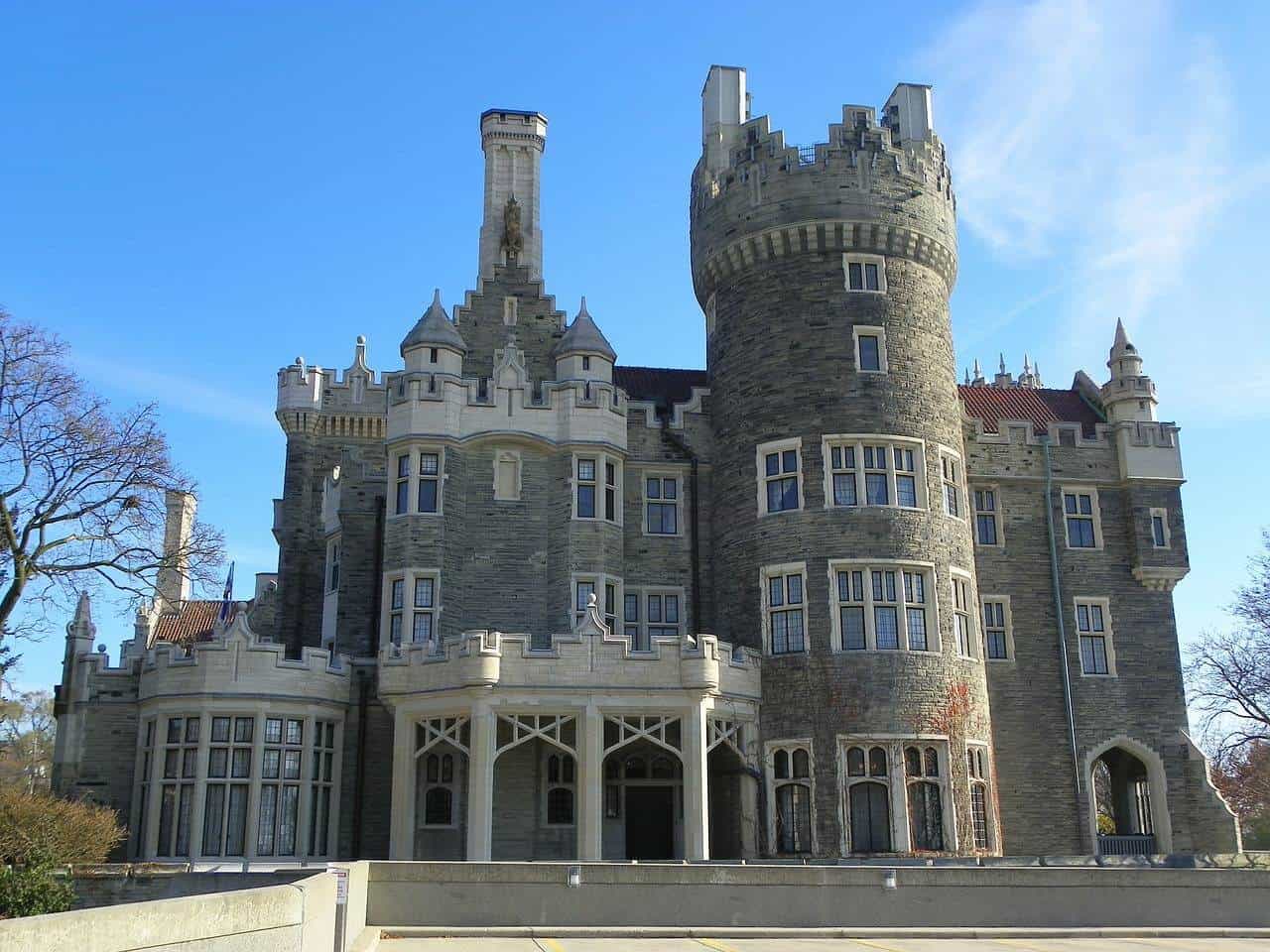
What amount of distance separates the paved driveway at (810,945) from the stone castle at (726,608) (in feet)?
23.1

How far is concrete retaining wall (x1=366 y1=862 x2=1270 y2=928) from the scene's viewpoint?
61.4 ft

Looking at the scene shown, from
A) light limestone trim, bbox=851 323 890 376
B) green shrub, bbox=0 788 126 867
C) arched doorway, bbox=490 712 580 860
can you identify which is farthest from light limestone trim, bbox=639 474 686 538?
green shrub, bbox=0 788 126 867

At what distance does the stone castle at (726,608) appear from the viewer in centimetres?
2623

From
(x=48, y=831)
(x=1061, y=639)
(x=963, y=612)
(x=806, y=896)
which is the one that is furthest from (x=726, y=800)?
(x=48, y=831)

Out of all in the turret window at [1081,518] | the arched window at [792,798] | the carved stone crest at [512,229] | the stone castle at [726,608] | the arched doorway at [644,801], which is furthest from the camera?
the carved stone crest at [512,229]

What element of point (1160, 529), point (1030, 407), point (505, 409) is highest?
point (1030, 407)

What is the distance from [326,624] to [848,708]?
529 inches

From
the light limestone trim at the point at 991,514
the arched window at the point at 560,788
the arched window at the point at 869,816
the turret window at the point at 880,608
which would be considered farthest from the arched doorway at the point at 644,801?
the light limestone trim at the point at 991,514

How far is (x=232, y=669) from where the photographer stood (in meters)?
26.3

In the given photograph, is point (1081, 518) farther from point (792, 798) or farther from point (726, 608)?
point (792, 798)

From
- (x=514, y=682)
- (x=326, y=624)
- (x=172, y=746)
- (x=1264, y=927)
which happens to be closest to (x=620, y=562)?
(x=514, y=682)

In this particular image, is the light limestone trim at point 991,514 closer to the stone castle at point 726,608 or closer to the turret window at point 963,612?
the stone castle at point 726,608

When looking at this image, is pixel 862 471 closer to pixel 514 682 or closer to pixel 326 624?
pixel 514 682

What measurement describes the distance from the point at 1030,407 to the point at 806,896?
2125 centimetres
